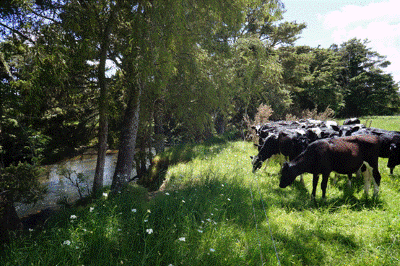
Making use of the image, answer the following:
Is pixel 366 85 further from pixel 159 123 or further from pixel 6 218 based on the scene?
pixel 6 218

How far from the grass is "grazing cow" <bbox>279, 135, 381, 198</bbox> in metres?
0.64

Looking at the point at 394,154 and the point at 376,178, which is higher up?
the point at 394,154

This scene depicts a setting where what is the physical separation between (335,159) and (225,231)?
3.29 m

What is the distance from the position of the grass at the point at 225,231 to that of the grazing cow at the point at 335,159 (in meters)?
0.64

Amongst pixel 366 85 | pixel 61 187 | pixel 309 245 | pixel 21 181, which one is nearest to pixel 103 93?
pixel 21 181

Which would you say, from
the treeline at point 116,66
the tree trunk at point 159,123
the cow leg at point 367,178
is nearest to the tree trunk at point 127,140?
the treeline at point 116,66

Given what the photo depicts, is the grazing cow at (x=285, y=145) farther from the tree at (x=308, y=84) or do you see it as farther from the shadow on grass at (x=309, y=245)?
the tree at (x=308, y=84)

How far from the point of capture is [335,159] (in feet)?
16.5

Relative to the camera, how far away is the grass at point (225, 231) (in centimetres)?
279

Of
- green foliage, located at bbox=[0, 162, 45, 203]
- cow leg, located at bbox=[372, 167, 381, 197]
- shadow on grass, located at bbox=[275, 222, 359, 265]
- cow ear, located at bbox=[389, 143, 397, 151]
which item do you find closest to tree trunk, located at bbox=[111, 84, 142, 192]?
green foliage, located at bbox=[0, 162, 45, 203]

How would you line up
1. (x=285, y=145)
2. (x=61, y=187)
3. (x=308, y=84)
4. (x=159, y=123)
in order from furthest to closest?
(x=308, y=84) → (x=61, y=187) → (x=159, y=123) → (x=285, y=145)

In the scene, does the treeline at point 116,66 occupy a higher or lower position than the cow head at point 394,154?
higher

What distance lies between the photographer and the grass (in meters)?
2.79

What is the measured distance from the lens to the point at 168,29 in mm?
5488
